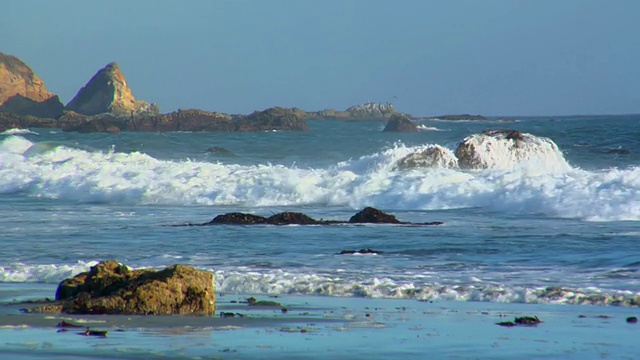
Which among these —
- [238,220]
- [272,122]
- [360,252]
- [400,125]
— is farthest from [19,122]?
[360,252]

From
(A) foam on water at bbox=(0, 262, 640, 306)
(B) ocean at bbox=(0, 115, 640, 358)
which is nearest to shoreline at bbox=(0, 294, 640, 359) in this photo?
(A) foam on water at bbox=(0, 262, 640, 306)

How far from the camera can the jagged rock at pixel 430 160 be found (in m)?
29.5

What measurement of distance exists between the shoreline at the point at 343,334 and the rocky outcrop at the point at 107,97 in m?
139

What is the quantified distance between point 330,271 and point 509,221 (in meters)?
7.43

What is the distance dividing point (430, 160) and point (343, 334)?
22139 millimetres

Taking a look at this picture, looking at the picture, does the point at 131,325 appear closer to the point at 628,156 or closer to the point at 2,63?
the point at 628,156

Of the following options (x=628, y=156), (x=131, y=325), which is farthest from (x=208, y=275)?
(x=628, y=156)

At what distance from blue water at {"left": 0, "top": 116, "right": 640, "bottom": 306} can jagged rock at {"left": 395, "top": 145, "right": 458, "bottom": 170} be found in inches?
25.9

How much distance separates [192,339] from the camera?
7418mm

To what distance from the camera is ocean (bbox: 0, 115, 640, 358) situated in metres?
11.1

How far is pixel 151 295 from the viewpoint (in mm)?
8641

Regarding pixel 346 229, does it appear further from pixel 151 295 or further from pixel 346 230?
pixel 151 295

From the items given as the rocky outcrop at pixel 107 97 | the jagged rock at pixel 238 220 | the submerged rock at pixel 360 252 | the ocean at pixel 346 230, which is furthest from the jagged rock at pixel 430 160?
the rocky outcrop at pixel 107 97

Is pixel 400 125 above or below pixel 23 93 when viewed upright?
below
